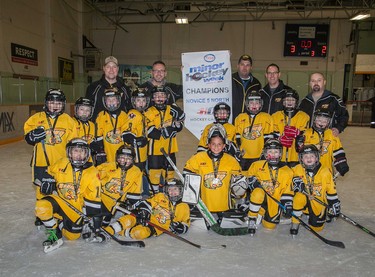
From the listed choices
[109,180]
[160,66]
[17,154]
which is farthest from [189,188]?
[17,154]

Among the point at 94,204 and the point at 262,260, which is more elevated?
the point at 94,204

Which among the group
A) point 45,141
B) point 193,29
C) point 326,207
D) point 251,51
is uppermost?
point 193,29

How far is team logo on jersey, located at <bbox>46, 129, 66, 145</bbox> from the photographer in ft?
9.53

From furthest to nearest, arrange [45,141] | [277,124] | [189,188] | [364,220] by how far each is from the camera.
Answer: [277,124] → [364,220] → [45,141] → [189,188]

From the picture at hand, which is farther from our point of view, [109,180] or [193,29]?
[193,29]

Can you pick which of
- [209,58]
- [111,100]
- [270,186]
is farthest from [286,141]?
[111,100]

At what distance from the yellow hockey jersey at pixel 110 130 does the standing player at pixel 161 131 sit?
28 centimetres

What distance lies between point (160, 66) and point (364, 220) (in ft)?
8.06

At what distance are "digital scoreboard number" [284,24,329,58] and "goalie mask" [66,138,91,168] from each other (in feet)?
44.7

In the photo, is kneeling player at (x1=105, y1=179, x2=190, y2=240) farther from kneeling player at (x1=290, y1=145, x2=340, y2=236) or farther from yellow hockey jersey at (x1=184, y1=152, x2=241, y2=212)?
kneeling player at (x1=290, y1=145, x2=340, y2=236)

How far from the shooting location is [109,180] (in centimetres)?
281

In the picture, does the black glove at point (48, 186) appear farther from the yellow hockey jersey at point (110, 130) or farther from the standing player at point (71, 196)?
the yellow hockey jersey at point (110, 130)

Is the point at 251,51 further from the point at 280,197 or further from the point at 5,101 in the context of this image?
the point at 280,197

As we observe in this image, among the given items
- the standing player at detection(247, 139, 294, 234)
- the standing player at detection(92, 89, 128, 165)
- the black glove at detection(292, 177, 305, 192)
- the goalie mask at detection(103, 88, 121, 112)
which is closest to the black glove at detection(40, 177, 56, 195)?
the standing player at detection(92, 89, 128, 165)
